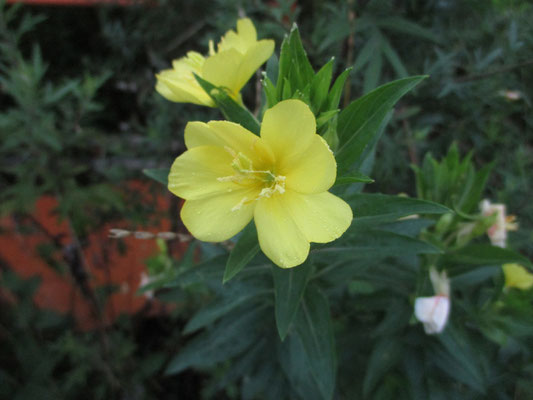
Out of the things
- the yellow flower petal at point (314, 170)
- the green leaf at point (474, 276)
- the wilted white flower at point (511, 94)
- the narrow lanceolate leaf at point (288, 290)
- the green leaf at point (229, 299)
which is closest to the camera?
the yellow flower petal at point (314, 170)

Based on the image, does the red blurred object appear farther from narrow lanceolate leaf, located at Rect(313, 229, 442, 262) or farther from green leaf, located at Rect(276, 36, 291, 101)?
green leaf, located at Rect(276, 36, 291, 101)

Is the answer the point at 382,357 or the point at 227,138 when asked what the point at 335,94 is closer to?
the point at 227,138

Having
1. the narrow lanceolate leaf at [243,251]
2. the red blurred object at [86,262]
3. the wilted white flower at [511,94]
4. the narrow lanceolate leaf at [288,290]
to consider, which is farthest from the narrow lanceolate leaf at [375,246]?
the red blurred object at [86,262]

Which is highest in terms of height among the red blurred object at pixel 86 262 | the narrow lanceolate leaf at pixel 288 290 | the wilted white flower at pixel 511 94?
the narrow lanceolate leaf at pixel 288 290

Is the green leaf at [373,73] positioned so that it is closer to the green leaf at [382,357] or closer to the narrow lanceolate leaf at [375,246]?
the narrow lanceolate leaf at [375,246]

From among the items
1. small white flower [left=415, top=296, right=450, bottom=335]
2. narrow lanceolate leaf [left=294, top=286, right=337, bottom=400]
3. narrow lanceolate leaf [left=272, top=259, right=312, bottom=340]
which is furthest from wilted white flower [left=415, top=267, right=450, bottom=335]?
narrow lanceolate leaf [left=272, top=259, right=312, bottom=340]

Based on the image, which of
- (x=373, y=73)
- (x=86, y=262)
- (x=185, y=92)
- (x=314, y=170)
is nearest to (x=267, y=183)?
(x=314, y=170)
